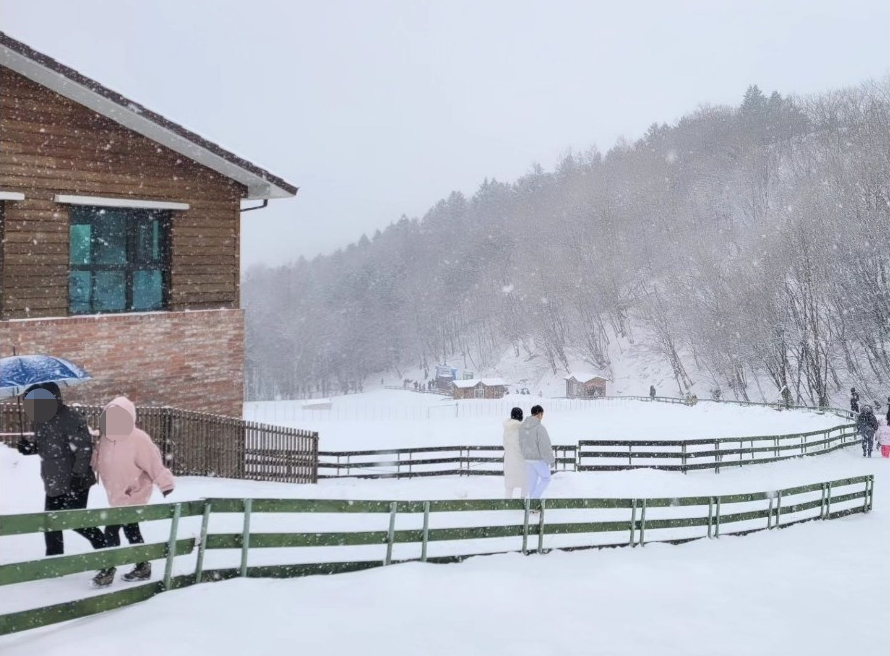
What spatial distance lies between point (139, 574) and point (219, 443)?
860 centimetres

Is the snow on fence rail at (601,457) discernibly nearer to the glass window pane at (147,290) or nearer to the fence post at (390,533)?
the glass window pane at (147,290)

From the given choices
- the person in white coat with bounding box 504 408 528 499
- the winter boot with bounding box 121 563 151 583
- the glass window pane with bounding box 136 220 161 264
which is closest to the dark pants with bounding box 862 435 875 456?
the person in white coat with bounding box 504 408 528 499

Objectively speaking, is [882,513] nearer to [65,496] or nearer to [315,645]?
[315,645]

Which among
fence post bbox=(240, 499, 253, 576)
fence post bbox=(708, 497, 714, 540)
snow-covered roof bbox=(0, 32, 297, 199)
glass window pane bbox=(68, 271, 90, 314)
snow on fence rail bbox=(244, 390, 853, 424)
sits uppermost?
snow-covered roof bbox=(0, 32, 297, 199)

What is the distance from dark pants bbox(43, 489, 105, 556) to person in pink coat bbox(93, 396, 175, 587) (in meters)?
0.10

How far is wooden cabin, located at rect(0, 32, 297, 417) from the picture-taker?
1279cm

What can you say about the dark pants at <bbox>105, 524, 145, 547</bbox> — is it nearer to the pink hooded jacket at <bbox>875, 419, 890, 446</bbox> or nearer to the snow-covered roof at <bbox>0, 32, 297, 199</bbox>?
the snow-covered roof at <bbox>0, 32, 297, 199</bbox>

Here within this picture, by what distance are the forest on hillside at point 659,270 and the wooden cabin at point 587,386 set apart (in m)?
6.73

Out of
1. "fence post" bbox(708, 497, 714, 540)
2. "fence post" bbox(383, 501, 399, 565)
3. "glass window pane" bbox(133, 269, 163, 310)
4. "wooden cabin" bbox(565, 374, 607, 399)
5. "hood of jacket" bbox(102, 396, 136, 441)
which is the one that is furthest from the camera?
"wooden cabin" bbox(565, 374, 607, 399)

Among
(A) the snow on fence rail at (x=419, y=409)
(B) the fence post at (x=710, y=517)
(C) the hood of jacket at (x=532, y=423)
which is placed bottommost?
(A) the snow on fence rail at (x=419, y=409)

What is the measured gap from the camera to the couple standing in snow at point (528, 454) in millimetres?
12266

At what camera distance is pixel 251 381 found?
11744 centimetres

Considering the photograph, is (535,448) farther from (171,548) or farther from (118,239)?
(118,239)

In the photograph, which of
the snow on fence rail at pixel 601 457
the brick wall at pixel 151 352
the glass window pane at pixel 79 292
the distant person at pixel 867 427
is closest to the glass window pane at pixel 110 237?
the glass window pane at pixel 79 292
